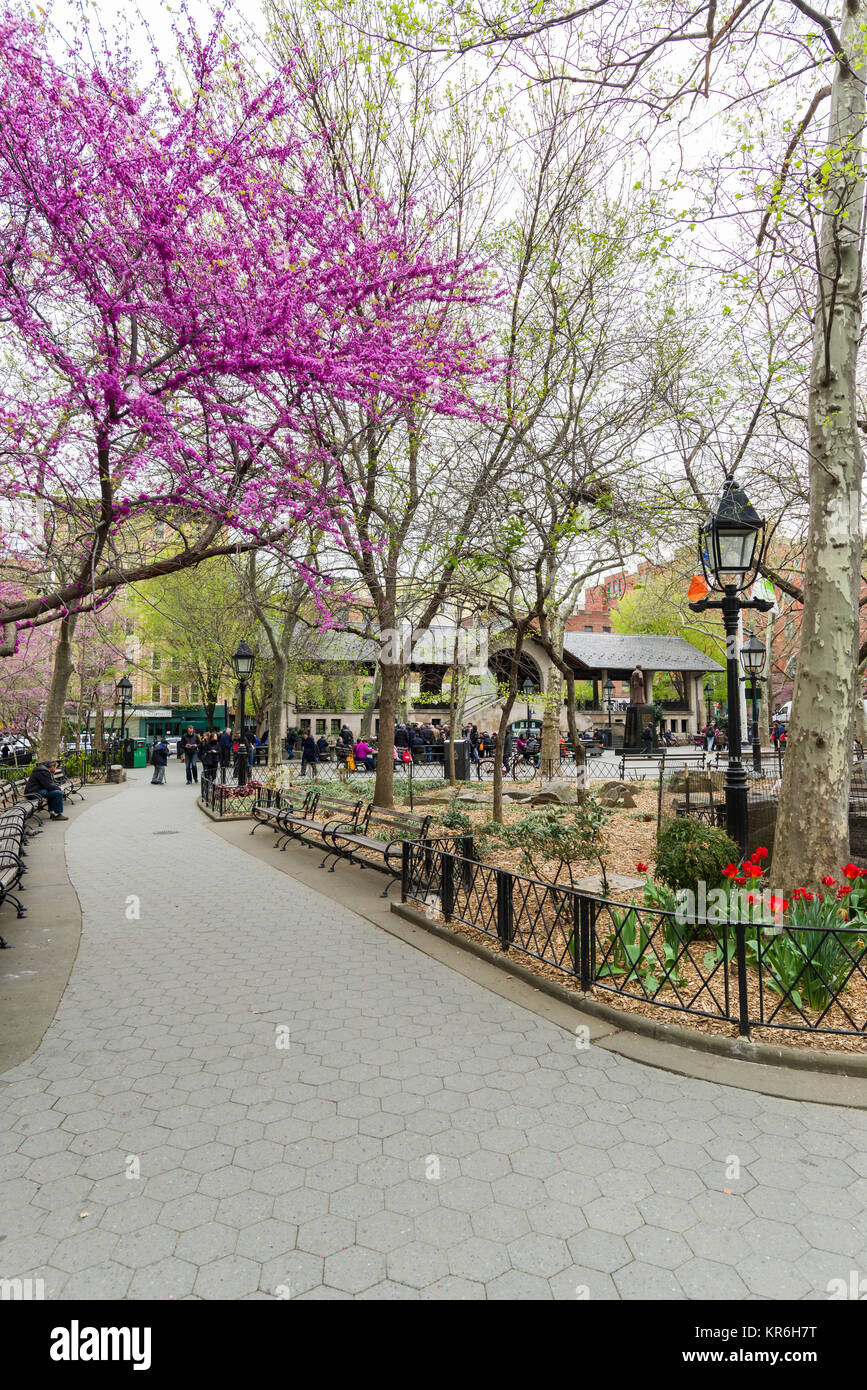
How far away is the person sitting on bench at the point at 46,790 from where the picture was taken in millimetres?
14852

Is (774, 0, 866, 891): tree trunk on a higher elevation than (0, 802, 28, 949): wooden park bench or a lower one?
higher

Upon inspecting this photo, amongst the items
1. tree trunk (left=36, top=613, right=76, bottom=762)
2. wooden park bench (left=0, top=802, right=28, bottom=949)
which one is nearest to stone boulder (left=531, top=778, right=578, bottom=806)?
wooden park bench (left=0, top=802, right=28, bottom=949)

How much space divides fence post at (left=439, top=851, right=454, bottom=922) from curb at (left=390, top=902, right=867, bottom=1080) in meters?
1.58

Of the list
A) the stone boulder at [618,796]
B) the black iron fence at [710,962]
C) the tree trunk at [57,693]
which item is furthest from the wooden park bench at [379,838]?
the tree trunk at [57,693]

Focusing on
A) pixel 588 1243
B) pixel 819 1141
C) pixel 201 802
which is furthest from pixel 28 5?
pixel 201 802

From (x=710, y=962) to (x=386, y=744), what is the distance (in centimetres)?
977

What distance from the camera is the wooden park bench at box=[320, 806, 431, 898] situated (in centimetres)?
901

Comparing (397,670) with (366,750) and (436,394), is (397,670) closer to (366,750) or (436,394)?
(436,394)

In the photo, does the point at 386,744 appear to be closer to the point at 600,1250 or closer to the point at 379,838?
the point at 379,838

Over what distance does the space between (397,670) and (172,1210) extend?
12159 millimetres

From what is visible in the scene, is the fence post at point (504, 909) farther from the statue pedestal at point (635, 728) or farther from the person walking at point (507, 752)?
the statue pedestal at point (635, 728)

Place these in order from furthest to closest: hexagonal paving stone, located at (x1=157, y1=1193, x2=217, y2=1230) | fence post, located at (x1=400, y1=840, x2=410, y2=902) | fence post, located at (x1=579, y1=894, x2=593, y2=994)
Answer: fence post, located at (x1=400, y1=840, x2=410, y2=902) < fence post, located at (x1=579, y1=894, x2=593, y2=994) < hexagonal paving stone, located at (x1=157, y1=1193, x2=217, y2=1230)

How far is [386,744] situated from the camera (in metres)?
14.4

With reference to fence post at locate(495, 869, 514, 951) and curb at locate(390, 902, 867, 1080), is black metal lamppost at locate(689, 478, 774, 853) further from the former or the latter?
curb at locate(390, 902, 867, 1080)
